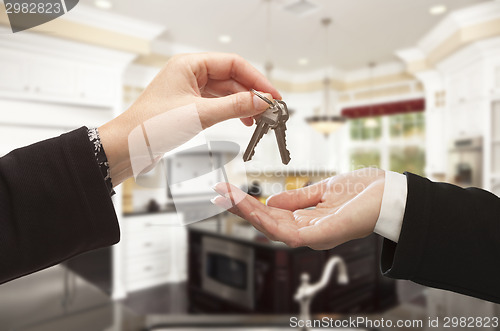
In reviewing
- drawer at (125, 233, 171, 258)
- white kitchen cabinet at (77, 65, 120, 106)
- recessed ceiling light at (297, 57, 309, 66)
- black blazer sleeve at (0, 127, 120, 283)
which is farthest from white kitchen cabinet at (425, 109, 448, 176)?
black blazer sleeve at (0, 127, 120, 283)

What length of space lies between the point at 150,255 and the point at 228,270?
42.1 inches

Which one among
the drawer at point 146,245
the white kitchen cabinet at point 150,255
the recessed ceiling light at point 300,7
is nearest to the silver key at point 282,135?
the recessed ceiling light at point 300,7

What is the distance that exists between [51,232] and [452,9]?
2268 millimetres

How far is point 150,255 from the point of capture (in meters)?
2.76

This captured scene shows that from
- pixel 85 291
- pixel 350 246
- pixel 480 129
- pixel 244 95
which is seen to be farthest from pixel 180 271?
pixel 244 95

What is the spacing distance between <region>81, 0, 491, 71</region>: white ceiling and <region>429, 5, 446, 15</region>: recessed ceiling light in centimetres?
2

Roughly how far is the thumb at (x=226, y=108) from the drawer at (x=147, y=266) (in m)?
2.61

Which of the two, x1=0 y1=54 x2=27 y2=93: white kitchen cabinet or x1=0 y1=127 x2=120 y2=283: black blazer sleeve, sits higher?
x1=0 y1=54 x2=27 y2=93: white kitchen cabinet

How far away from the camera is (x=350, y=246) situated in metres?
2.02

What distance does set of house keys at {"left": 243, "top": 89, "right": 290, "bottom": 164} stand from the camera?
0.33 metres

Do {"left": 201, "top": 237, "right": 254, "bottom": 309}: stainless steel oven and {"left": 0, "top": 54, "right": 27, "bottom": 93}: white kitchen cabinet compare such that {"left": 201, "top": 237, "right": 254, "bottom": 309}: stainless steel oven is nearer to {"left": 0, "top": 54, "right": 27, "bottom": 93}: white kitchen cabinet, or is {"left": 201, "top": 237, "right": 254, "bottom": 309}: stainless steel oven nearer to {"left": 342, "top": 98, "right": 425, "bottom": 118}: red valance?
{"left": 0, "top": 54, "right": 27, "bottom": 93}: white kitchen cabinet

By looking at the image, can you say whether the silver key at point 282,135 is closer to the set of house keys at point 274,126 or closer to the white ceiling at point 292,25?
the set of house keys at point 274,126

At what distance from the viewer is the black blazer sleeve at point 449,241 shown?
331 millimetres

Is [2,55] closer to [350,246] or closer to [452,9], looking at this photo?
[350,246]
